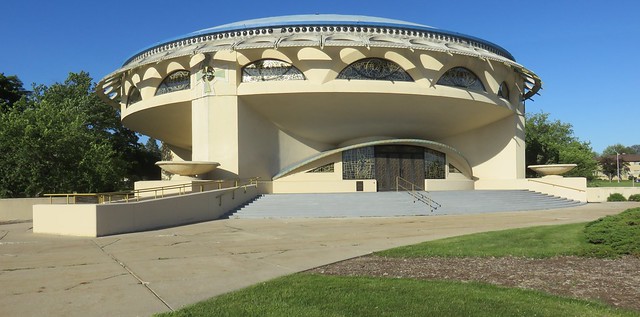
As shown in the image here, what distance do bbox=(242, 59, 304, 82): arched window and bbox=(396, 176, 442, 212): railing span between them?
404 inches

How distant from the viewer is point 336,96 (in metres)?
28.0

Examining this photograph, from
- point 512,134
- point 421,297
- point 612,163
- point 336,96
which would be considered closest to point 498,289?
point 421,297

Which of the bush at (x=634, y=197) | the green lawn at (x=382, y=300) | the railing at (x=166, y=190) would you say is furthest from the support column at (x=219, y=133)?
the bush at (x=634, y=197)

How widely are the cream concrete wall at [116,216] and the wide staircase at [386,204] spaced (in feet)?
10.00

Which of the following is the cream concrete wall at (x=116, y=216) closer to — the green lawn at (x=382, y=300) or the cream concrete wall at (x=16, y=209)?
the cream concrete wall at (x=16, y=209)

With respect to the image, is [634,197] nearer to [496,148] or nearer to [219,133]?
[496,148]

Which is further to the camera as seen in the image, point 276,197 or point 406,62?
point 406,62

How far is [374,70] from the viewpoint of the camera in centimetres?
2820

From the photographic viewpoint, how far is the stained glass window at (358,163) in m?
30.8

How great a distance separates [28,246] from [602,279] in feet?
43.6

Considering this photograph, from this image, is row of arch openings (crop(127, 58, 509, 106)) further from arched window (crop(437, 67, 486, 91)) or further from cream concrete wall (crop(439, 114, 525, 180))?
cream concrete wall (crop(439, 114, 525, 180))

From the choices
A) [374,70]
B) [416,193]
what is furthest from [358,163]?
[374,70]

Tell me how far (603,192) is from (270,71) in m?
26.9

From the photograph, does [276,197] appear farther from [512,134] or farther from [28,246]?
[512,134]
